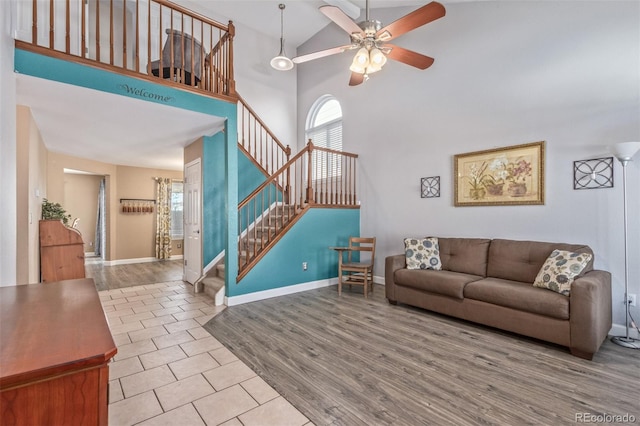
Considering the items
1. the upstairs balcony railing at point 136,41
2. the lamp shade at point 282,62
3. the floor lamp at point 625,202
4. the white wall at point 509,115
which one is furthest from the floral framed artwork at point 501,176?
the upstairs balcony railing at point 136,41

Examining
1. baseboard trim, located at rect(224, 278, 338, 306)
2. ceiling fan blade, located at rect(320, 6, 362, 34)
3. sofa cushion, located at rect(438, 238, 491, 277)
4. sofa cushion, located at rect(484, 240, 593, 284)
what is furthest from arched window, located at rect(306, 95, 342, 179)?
sofa cushion, located at rect(484, 240, 593, 284)

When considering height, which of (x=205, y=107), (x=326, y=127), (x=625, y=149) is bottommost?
(x=625, y=149)

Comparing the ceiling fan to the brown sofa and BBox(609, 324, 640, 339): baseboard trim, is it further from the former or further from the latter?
BBox(609, 324, 640, 339): baseboard trim

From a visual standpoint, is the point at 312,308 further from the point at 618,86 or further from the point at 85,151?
the point at 85,151

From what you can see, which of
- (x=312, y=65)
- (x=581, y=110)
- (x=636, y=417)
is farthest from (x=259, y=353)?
(x=312, y=65)

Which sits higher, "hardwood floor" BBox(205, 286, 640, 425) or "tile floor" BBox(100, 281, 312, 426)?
"tile floor" BBox(100, 281, 312, 426)

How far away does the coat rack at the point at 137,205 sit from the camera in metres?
7.50

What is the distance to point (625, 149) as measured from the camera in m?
2.70

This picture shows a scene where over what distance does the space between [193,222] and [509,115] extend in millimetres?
5084

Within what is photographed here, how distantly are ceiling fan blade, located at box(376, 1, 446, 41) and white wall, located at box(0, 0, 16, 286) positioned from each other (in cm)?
295

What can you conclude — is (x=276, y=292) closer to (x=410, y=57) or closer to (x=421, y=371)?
(x=421, y=371)

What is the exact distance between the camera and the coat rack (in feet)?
24.6

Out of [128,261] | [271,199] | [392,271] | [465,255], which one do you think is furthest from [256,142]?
[128,261]

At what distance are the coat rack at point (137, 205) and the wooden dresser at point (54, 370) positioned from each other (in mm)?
7413
